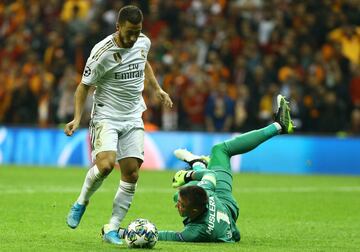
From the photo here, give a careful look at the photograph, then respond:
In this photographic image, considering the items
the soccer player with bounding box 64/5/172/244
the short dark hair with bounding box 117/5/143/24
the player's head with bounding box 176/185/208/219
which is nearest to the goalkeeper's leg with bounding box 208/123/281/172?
the soccer player with bounding box 64/5/172/244

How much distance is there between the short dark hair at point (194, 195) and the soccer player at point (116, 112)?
35.6 inches

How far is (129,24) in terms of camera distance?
368 inches

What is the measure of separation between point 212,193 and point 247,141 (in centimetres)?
112

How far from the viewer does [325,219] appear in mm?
12648

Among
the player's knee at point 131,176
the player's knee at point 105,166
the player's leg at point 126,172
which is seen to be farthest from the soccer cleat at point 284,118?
the player's knee at point 105,166

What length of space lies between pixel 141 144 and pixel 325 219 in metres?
3.88

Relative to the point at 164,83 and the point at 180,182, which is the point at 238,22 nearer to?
the point at 164,83

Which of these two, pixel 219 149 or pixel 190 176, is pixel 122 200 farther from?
pixel 219 149

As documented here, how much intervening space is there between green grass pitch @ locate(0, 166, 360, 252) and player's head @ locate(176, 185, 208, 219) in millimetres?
372

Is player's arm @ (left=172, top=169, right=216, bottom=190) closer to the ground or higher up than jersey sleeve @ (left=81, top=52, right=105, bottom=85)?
closer to the ground

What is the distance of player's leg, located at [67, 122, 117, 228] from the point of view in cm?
943

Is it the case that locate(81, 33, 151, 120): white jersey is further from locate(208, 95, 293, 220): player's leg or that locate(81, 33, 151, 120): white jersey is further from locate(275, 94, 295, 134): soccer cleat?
locate(275, 94, 295, 134): soccer cleat

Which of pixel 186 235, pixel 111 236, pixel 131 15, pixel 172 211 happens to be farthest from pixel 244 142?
pixel 172 211

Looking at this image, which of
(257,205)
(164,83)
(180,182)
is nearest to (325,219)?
(257,205)
